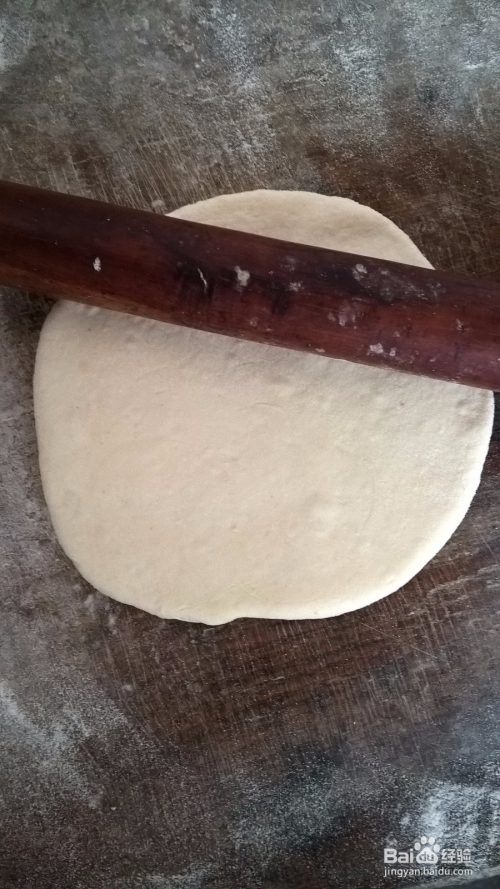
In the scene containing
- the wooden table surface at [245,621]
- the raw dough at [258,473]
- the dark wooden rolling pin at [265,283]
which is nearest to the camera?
the dark wooden rolling pin at [265,283]

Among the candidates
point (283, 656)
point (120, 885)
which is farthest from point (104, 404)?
point (120, 885)

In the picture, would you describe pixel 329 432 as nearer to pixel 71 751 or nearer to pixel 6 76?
pixel 71 751
